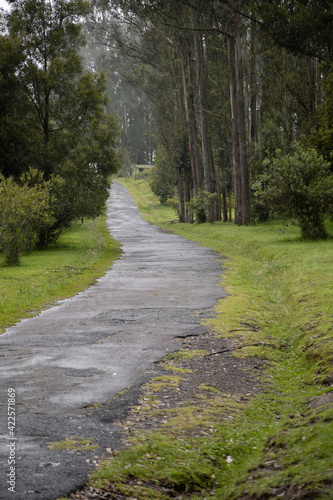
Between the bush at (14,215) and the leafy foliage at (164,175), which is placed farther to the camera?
the leafy foliage at (164,175)

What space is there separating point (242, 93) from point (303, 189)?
12.0 meters

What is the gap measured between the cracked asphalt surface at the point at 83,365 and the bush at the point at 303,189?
23.8 feet

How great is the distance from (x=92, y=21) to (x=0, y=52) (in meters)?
18.8

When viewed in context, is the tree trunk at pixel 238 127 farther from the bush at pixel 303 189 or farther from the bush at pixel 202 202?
the bush at pixel 303 189

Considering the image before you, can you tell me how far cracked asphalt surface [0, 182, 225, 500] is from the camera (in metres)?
3.87

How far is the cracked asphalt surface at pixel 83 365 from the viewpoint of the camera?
387cm

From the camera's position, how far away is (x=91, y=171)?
27922mm

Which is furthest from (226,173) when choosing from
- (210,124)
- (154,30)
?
(154,30)

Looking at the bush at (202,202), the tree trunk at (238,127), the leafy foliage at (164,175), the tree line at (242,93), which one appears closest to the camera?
the tree line at (242,93)

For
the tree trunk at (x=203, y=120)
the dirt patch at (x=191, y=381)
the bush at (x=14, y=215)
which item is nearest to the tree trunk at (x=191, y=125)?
the tree trunk at (x=203, y=120)

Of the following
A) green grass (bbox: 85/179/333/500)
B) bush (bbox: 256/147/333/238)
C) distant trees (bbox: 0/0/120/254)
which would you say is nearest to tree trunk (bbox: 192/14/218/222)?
distant trees (bbox: 0/0/120/254)

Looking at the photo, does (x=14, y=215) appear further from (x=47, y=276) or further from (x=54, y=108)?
(x=54, y=108)

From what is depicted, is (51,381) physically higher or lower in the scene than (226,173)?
lower

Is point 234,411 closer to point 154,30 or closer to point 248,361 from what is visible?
point 248,361
